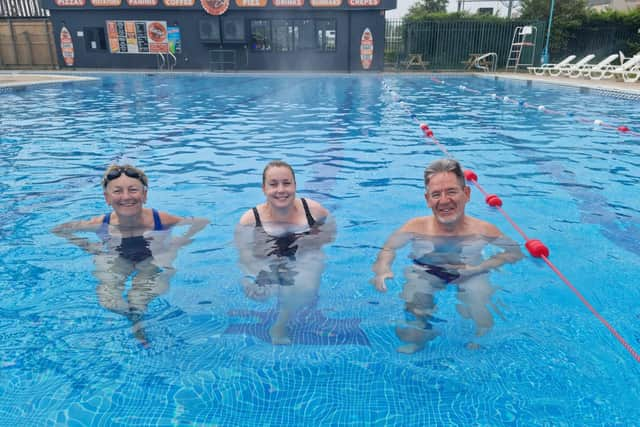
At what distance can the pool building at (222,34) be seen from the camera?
23703mm

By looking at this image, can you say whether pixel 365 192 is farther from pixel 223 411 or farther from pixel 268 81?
pixel 268 81

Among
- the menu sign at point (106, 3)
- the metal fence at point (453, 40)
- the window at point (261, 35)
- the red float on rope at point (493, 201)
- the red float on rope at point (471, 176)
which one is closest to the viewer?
the red float on rope at point (493, 201)

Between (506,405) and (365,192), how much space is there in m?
3.42

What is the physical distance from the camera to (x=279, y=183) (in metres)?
3.26

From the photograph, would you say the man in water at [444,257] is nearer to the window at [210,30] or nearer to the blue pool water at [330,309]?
the blue pool water at [330,309]

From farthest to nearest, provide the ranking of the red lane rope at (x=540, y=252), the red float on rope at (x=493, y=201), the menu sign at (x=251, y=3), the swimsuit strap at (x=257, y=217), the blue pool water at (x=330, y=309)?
the menu sign at (x=251, y=3) < the red float on rope at (x=493, y=201) < the swimsuit strap at (x=257, y=217) < the red lane rope at (x=540, y=252) < the blue pool water at (x=330, y=309)

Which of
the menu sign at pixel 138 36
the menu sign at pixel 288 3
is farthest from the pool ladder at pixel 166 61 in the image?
the menu sign at pixel 288 3

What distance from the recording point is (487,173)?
619 cm

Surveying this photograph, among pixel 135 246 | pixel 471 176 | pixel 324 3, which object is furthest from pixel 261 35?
pixel 135 246

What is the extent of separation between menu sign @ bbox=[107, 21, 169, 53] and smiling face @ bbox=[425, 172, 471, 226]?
24734 mm

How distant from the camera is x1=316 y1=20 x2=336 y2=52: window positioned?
24.1m

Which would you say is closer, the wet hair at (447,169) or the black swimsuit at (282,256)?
the wet hair at (447,169)

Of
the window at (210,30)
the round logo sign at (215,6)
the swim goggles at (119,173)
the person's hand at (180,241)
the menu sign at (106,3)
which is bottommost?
the person's hand at (180,241)

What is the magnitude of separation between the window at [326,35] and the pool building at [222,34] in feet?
0.15
